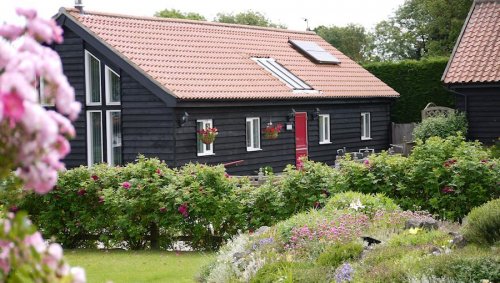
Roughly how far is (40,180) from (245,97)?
23633 mm

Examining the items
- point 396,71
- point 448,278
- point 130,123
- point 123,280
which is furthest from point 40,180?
point 396,71

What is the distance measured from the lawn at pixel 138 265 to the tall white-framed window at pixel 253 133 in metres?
11.7

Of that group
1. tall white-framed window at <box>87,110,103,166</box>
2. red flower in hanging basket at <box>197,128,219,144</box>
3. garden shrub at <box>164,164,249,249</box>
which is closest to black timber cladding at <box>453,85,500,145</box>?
red flower in hanging basket at <box>197,128,219,144</box>

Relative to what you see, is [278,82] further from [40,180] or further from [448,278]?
[40,180]

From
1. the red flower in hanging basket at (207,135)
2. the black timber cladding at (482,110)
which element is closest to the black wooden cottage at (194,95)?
the red flower in hanging basket at (207,135)

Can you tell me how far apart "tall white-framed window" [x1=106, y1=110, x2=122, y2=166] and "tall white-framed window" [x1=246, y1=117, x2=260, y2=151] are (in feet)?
14.0

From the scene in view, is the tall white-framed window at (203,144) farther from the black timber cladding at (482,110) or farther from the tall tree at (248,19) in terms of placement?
the tall tree at (248,19)

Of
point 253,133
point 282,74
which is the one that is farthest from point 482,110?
point 253,133

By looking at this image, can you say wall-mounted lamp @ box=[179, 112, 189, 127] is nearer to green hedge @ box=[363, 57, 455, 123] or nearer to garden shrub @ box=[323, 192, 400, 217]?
garden shrub @ box=[323, 192, 400, 217]

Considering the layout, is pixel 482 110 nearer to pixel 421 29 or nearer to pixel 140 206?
pixel 140 206

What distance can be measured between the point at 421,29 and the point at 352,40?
16872 mm

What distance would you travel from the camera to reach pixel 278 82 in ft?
96.2

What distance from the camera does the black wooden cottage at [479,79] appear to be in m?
28.2

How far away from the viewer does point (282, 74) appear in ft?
99.9
